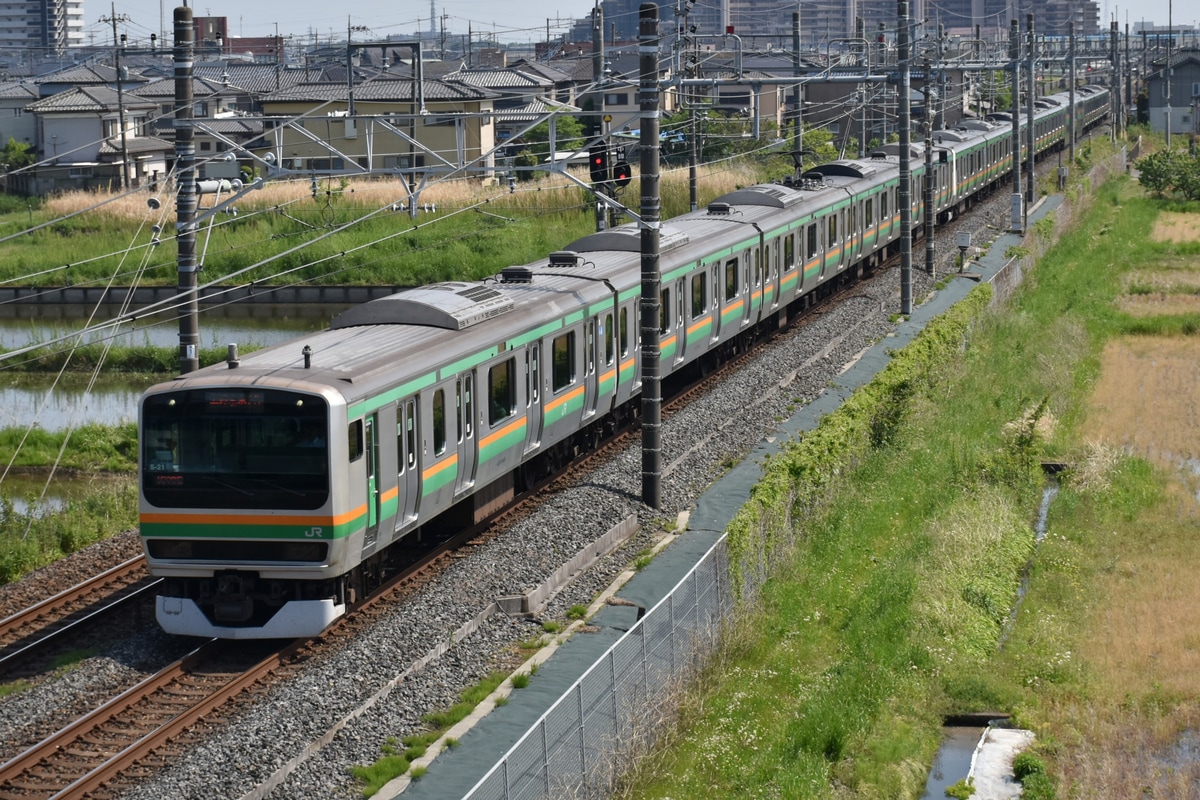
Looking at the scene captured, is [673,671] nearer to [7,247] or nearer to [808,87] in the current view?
[7,247]

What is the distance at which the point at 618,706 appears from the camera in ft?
32.9

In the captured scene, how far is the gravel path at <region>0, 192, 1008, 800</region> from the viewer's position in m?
9.81

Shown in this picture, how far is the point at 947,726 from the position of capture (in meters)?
12.2

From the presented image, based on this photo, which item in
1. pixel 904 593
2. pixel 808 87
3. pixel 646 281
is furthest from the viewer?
pixel 808 87

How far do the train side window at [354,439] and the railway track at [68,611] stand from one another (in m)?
2.99

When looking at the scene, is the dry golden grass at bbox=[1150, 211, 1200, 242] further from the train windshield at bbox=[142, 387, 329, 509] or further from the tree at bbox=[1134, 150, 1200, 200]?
the train windshield at bbox=[142, 387, 329, 509]

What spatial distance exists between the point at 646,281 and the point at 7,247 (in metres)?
36.5

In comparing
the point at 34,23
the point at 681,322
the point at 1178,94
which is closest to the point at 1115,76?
the point at 1178,94

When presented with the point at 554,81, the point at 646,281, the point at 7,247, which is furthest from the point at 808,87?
the point at 646,281

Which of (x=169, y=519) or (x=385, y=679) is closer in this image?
(x=385, y=679)

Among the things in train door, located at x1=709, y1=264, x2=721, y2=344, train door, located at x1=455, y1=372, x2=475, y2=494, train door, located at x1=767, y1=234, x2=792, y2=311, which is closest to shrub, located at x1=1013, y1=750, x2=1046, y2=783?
train door, located at x1=455, y1=372, x2=475, y2=494

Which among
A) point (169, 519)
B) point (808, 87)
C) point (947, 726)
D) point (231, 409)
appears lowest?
point (947, 726)

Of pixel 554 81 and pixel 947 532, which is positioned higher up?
pixel 554 81

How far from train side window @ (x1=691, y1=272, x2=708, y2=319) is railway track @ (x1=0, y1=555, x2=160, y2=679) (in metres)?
9.03
